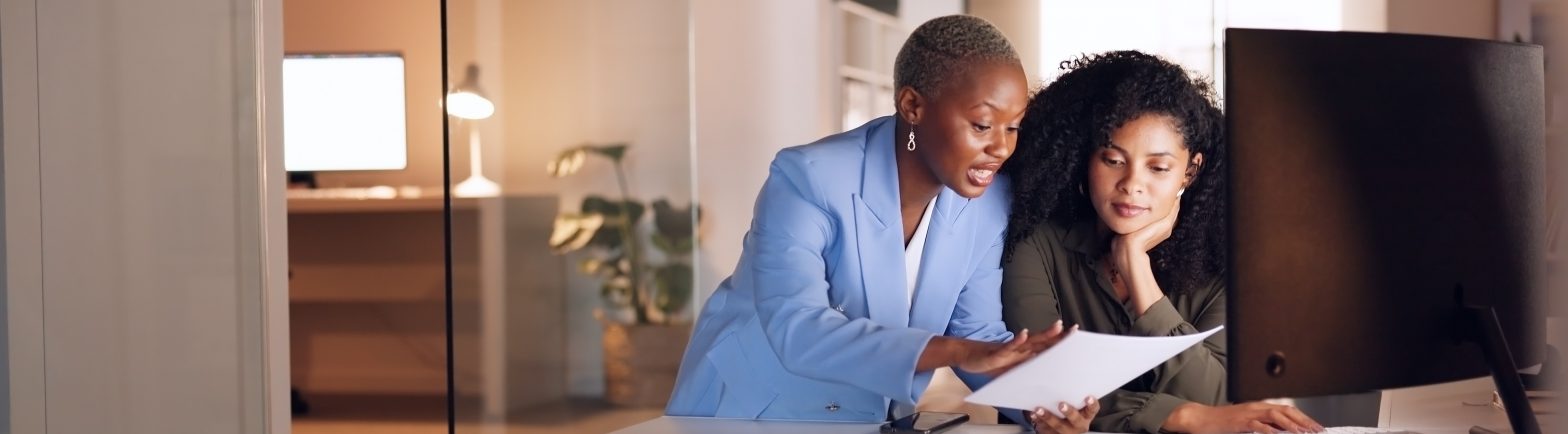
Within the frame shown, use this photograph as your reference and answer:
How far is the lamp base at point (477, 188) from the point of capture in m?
3.07

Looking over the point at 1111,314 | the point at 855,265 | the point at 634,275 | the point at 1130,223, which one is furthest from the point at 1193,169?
the point at 634,275

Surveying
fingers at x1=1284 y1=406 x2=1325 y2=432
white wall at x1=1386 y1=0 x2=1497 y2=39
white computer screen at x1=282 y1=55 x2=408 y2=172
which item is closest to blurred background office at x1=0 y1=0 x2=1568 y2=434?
white wall at x1=1386 y1=0 x2=1497 y2=39

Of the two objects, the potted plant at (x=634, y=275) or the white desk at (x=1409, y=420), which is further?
the potted plant at (x=634, y=275)

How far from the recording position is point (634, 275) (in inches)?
93.0

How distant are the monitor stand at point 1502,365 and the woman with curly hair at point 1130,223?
0.58 m

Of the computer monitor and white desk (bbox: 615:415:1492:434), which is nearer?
the computer monitor

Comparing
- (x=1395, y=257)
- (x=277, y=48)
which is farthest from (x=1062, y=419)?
(x=277, y=48)

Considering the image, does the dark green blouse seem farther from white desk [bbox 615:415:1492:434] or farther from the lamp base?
the lamp base

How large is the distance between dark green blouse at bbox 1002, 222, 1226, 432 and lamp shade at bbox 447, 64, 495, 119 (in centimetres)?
148

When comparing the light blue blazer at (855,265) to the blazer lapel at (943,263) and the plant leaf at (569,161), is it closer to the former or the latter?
the blazer lapel at (943,263)

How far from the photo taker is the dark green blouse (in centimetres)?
179

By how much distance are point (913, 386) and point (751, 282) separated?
11.8 inches

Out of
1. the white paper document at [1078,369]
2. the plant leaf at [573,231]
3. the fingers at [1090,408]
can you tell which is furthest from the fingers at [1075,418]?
the plant leaf at [573,231]

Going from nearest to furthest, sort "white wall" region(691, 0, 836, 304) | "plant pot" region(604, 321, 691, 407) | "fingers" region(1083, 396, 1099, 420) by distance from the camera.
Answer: "fingers" region(1083, 396, 1099, 420) → "white wall" region(691, 0, 836, 304) → "plant pot" region(604, 321, 691, 407)
